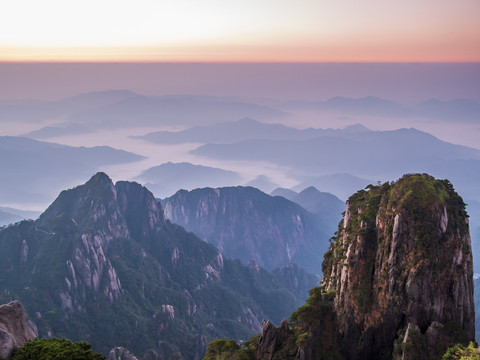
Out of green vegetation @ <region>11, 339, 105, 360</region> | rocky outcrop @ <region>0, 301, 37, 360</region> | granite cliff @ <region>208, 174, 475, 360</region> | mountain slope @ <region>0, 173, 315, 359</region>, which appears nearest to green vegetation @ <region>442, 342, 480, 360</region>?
granite cliff @ <region>208, 174, 475, 360</region>

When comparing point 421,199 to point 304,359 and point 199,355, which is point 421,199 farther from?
point 199,355

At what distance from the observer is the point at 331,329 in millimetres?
52031

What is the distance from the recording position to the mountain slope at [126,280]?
118438mm

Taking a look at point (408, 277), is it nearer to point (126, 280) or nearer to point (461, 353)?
point (461, 353)

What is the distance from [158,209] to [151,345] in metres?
61.8

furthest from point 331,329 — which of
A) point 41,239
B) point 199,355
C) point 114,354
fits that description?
point 41,239

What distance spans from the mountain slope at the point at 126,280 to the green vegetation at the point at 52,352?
70.3m

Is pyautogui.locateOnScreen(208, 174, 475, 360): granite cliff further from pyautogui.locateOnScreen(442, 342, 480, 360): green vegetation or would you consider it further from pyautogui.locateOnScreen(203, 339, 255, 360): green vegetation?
pyautogui.locateOnScreen(442, 342, 480, 360): green vegetation

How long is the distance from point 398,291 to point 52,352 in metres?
29.2

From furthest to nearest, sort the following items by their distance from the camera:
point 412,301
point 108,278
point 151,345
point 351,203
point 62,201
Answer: point 62,201 < point 108,278 < point 151,345 < point 351,203 < point 412,301

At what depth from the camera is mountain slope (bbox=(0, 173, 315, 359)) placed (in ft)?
389

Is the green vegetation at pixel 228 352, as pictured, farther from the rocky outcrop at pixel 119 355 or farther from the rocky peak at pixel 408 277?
the rocky outcrop at pixel 119 355

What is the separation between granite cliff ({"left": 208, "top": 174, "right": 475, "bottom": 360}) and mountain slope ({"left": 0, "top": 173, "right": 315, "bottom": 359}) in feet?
226

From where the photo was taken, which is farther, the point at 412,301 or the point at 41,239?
the point at 41,239
